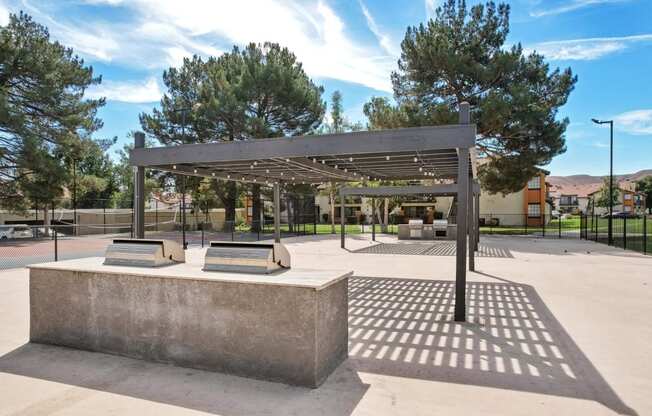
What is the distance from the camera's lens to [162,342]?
3.83 m

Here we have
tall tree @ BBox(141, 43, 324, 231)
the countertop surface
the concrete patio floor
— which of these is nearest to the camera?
the concrete patio floor

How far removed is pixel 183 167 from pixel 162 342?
18.0 ft

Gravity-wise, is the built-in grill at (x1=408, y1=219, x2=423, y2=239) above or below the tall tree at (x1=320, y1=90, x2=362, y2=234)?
below

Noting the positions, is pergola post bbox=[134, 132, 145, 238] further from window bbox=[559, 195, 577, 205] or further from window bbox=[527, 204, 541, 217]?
window bbox=[559, 195, 577, 205]

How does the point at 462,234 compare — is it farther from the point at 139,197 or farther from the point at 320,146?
the point at 139,197

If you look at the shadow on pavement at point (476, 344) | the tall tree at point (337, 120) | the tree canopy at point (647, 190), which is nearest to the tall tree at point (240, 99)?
the tall tree at point (337, 120)

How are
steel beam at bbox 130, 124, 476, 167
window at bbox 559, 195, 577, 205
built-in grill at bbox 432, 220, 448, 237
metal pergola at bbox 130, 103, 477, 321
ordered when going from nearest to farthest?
metal pergola at bbox 130, 103, 477, 321 → steel beam at bbox 130, 124, 476, 167 → built-in grill at bbox 432, 220, 448, 237 → window at bbox 559, 195, 577, 205

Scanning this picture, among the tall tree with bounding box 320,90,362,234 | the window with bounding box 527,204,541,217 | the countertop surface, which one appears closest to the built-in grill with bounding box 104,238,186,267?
the countertop surface

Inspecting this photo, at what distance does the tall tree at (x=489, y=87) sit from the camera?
65.2 feet

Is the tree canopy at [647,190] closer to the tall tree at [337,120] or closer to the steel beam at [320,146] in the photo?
the tall tree at [337,120]

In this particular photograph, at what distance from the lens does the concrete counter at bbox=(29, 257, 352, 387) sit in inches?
131

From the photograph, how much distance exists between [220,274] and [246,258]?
0.97 ft

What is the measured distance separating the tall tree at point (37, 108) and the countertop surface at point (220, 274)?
17962mm

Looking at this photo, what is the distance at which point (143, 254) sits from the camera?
4328mm
